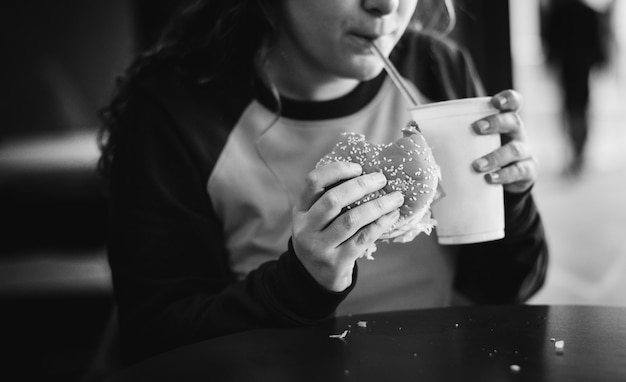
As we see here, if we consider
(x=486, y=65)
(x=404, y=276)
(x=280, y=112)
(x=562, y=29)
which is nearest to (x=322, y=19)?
(x=280, y=112)

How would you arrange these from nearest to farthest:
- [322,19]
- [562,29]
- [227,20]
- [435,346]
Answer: [435,346], [322,19], [227,20], [562,29]

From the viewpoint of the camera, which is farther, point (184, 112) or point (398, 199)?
point (184, 112)

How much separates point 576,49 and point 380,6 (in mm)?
6287

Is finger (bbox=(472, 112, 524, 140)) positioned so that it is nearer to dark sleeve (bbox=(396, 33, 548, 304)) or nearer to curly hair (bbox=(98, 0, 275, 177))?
dark sleeve (bbox=(396, 33, 548, 304))

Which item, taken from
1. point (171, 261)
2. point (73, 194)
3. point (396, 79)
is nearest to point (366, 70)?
point (396, 79)

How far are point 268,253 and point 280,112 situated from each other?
0.77ft

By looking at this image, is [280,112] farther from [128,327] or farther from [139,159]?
[128,327]

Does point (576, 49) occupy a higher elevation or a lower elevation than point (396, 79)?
lower

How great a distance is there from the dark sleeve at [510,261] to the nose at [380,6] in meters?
0.32

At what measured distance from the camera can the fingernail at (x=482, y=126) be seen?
97 cm

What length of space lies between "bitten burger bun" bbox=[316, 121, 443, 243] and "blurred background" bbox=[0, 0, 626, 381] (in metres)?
0.87

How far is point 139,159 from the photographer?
1.18 metres

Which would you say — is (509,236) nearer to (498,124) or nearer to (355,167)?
(498,124)

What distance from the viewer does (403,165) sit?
34.8 inches
